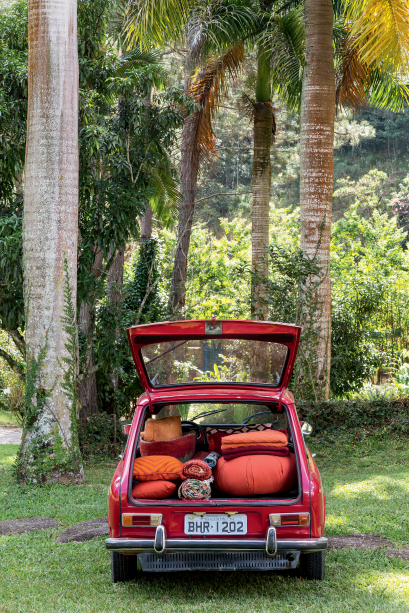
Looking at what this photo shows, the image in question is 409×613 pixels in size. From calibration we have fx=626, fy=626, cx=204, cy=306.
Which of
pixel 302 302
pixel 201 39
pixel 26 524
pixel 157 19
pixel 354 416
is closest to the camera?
pixel 26 524

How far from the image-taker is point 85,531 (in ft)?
18.4

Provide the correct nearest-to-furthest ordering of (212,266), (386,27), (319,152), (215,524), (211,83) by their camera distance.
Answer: (215,524)
(386,27)
(319,152)
(211,83)
(212,266)

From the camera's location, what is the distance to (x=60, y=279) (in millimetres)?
7773

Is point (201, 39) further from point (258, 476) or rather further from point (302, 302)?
point (258, 476)

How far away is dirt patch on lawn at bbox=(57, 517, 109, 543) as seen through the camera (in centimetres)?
536

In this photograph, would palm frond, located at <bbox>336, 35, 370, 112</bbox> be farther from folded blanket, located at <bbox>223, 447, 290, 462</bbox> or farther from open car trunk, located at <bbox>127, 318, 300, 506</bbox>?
folded blanket, located at <bbox>223, 447, 290, 462</bbox>

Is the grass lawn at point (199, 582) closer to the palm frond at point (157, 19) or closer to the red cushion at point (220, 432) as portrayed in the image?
the red cushion at point (220, 432)

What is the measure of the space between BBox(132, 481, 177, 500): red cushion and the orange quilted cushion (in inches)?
2.8

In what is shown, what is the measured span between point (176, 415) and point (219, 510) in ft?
3.97

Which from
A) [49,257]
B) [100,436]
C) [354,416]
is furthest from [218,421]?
[100,436]

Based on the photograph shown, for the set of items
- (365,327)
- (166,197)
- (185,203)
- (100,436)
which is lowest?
(100,436)

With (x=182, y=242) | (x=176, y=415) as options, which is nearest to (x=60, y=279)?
(x=176, y=415)

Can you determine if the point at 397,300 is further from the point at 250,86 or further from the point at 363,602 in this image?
the point at 363,602

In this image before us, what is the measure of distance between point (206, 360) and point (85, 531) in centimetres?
190
